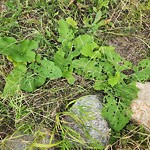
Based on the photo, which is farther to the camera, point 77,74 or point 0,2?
point 0,2

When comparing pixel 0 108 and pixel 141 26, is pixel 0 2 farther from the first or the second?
pixel 141 26

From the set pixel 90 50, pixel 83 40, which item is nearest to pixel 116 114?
pixel 90 50

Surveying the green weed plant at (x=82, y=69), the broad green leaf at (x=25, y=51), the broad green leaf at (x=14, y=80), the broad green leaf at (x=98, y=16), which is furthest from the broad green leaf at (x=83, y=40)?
the broad green leaf at (x=14, y=80)

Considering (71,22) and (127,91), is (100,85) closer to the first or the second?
(127,91)

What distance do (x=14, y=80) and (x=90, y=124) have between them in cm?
62

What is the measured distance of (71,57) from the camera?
281 cm

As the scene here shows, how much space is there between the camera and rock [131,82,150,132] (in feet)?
Answer: 8.53

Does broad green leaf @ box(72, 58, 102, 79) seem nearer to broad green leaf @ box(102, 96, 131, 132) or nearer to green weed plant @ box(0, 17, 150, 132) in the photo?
green weed plant @ box(0, 17, 150, 132)

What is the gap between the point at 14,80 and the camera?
2686 mm

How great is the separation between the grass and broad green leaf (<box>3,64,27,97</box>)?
0.16ft

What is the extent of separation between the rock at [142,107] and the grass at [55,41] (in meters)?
0.05

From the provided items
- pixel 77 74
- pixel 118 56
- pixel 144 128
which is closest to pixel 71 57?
pixel 77 74

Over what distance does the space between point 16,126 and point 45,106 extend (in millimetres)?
255

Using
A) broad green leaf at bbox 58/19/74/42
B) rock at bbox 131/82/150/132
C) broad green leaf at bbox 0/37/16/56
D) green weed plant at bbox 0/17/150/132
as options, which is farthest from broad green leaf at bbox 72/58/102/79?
broad green leaf at bbox 0/37/16/56
